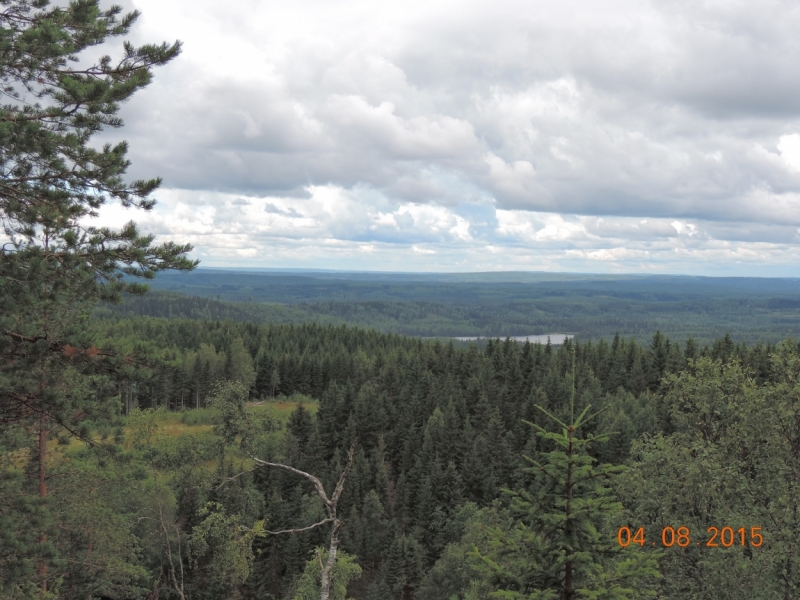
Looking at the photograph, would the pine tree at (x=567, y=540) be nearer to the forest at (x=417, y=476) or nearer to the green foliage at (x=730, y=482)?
the forest at (x=417, y=476)

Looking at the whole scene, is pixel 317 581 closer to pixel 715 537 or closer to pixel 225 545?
pixel 225 545

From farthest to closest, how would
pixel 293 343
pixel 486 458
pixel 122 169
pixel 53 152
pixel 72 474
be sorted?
pixel 293 343 < pixel 486 458 < pixel 72 474 < pixel 122 169 < pixel 53 152

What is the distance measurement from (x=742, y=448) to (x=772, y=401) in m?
2.26

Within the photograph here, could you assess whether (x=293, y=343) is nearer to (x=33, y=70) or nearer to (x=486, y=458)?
(x=486, y=458)

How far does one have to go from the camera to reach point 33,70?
11016mm

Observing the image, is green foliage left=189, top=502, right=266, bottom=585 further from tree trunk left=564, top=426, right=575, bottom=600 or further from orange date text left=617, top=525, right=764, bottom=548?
tree trunk left=564, top=426, right=575, bottom=600

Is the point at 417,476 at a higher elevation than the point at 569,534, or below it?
below

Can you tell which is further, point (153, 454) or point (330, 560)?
point (153, 454)

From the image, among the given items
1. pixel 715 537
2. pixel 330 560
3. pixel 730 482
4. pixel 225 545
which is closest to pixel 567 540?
pixel 330 560

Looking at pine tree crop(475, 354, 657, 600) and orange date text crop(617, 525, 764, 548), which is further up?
pine tree crop(475, 354, 657, 600)

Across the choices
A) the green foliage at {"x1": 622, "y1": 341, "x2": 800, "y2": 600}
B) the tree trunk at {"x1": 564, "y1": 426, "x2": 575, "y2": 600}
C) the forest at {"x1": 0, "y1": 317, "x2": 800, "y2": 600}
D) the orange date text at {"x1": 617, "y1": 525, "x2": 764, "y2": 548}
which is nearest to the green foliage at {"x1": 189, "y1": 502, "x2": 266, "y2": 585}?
the forest at {"x1": 0, "y1": 317, "x2": 800, "y2": 600}

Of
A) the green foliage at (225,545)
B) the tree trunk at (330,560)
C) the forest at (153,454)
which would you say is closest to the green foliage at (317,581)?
the forest at (153,454)

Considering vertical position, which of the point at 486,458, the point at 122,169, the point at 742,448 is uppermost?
the point at 122,169

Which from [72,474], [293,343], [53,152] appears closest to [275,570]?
[72,474]
